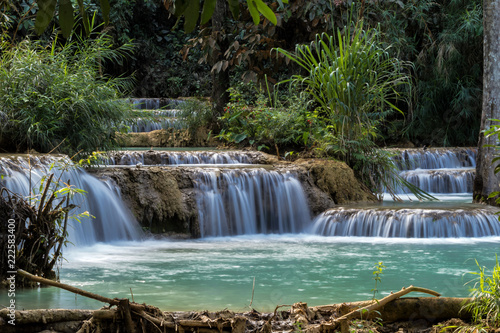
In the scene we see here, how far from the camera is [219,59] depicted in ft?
45.8

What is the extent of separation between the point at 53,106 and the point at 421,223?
14.8 feet

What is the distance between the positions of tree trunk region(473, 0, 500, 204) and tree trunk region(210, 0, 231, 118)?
20.3ft

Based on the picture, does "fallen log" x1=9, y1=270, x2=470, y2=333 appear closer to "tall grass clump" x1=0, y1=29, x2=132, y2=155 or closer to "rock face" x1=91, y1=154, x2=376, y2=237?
"tall grass clump" x1=0, y1=29, x2=132, y2=155

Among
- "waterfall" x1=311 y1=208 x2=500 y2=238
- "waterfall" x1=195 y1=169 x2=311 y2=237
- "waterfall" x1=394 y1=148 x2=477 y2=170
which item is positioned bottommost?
"waterfall" x1=311 y1=208 x2=500 y2=238

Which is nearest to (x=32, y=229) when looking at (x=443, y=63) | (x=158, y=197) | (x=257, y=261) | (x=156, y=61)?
(x=257, y=261)

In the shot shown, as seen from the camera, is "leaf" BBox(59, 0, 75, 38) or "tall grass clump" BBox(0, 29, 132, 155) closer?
"leaf" BBox(59, 0, 75, 38)

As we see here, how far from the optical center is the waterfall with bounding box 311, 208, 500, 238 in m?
7.54

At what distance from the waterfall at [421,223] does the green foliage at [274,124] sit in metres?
2.30

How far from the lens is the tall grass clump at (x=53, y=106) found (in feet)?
24.2

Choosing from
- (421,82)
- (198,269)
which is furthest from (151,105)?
(198,269)

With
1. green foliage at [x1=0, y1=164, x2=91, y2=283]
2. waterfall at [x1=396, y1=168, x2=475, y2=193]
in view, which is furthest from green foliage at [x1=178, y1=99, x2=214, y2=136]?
green foliage at [x1=0, y1=164, x2=91, y2=283]

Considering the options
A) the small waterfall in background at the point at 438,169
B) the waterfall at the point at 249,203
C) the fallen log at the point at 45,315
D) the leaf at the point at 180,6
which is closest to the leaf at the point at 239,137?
the waterfall at the point at 249,203

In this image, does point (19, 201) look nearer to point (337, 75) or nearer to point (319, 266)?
point (319, 266)

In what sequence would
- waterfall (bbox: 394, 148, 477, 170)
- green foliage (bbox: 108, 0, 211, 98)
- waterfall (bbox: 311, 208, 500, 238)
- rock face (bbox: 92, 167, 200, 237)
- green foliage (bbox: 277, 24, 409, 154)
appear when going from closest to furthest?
waterfall (bbox: 311, 208, 500, 238) < rock face (bbox: 92, 167, 200, 237) < green foliage (bbox: 277, 24, 409, 154) < waterfall (bbox: 394, 148, 477, 170) < green foliage (bbox: 108, 0, 211, 98)
